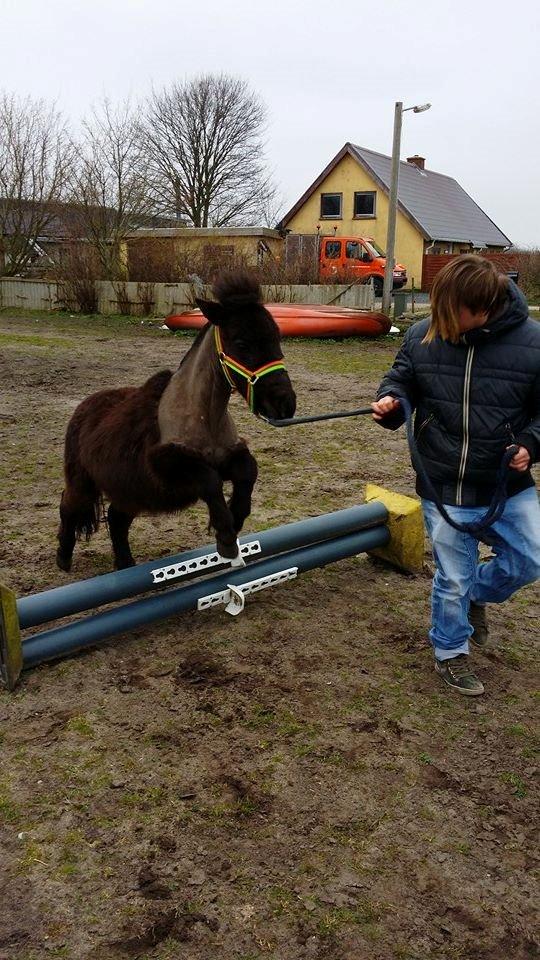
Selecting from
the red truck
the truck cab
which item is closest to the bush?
the red truck

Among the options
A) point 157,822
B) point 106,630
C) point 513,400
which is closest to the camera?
point 157,822

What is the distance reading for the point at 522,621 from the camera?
3850 millimetres

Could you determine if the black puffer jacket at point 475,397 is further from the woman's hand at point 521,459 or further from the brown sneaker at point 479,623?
the brown sneaker at point 479,623

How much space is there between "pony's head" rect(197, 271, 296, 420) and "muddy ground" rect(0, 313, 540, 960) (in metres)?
1.21

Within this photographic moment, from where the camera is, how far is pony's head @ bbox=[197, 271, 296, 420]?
304cm

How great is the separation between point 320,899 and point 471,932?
1.34ft

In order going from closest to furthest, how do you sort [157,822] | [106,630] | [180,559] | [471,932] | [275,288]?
[471,932], [157,822], [106,630], [180,559], [275,288]

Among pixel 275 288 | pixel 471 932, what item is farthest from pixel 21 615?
pixel 275 288

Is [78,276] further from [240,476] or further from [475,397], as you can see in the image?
[475,397]

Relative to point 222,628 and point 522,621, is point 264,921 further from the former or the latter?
point 522,621

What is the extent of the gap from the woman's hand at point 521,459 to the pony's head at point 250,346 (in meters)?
0.88

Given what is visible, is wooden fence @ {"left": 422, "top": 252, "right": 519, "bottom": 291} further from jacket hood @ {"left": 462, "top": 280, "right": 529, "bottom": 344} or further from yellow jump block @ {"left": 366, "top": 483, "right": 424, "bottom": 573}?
jacket hood @ {"left": 462, "top": 280, "right": 529, "bottom": 344}

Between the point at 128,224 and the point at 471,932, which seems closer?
the point at 471,932

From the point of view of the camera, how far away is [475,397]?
9.46ft
